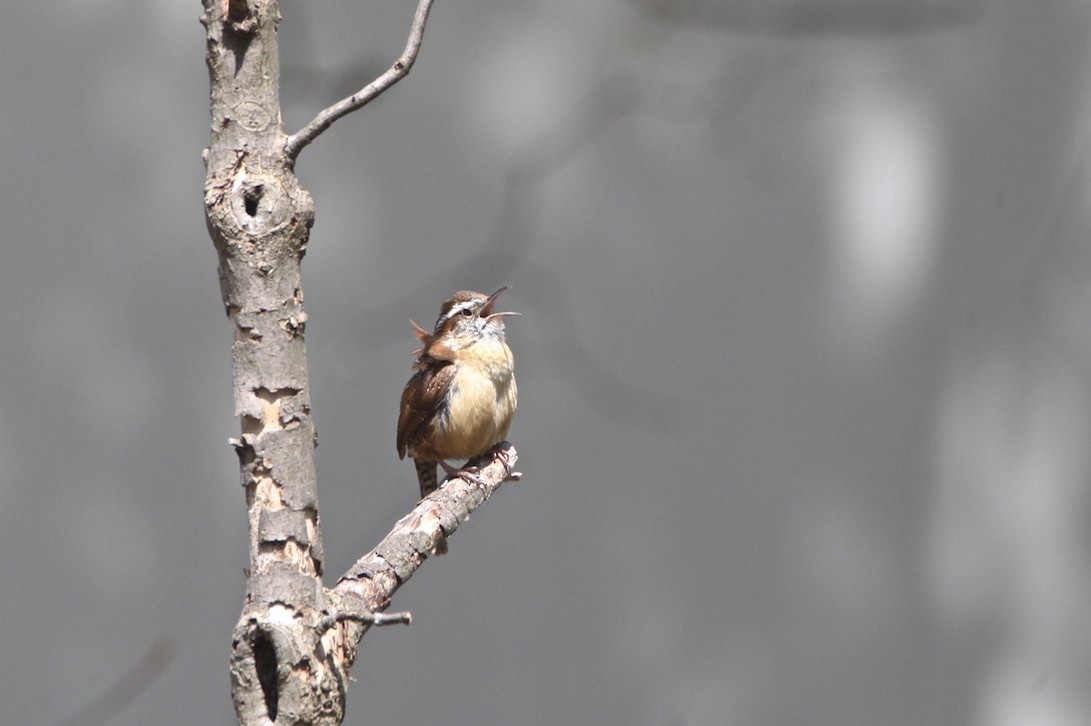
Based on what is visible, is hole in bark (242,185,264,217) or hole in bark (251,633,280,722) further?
hole in bark (251,633,280,722)

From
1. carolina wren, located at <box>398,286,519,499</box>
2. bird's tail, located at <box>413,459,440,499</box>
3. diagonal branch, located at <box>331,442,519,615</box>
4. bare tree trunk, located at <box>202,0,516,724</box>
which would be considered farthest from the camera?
bird's tail, located at <box>413,459,440,499</box>

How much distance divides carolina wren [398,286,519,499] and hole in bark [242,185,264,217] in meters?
1.71

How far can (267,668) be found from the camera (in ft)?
8.27

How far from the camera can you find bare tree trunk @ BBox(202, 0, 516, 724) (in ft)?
7.78

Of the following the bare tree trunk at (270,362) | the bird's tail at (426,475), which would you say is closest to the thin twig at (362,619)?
the bare tree trunk at (270,362)

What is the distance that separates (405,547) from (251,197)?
911 mm

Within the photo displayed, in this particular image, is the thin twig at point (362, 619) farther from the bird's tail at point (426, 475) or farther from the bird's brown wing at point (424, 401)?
the bird's tail at point (426, 475)

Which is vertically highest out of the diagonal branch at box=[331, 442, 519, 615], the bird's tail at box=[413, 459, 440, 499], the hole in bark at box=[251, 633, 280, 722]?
the bird's tail at box=[413, 459, 440, 499]

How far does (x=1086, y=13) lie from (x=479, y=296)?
8.39 feet

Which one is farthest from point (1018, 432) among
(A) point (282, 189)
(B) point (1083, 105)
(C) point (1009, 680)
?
(A) point (282, 189)

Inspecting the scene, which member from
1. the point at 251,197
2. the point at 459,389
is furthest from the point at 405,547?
the point at 459,389

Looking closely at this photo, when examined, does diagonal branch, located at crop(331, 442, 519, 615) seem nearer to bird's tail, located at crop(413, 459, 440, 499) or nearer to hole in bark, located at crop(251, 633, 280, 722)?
hole in bark, located at crop(251, 633, 280, 722)

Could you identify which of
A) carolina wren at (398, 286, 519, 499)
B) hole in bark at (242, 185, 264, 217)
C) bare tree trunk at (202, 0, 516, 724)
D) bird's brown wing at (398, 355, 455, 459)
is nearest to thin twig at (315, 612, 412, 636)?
bare tree trunk at (202, 0, 516, 724)

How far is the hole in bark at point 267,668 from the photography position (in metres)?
2.48
